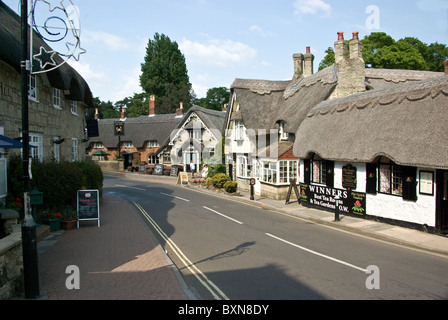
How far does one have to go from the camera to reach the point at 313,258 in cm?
994

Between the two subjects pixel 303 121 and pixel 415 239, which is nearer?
pixel 415 239

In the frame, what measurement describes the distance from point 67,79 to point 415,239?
16.3m

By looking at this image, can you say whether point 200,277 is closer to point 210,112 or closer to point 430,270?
point 430,270

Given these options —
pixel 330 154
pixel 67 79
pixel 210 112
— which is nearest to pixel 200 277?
pixel 330 154

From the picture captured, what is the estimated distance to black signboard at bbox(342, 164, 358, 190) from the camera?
16.7 meters

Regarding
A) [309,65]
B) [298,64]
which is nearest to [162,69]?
[298,64]

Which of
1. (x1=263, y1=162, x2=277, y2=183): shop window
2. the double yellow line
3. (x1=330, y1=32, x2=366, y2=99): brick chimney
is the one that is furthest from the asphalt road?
(x1=330, y1=32, x2=366, y2=99): brick chimney

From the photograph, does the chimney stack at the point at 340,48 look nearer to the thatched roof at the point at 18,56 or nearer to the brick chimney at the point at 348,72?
the brick chimney at the point at 348,72

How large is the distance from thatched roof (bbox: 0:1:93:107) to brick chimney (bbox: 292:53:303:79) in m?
17.3

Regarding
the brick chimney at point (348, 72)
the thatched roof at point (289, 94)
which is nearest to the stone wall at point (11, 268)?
the thatched roof at point (289, 94)

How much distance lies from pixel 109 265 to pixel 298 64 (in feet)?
86.0

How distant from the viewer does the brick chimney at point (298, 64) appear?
30.5 metres

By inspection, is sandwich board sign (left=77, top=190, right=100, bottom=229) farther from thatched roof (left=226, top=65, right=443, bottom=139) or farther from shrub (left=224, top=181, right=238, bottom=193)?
shrub (left=224, top=181, right=238, bottom=193)

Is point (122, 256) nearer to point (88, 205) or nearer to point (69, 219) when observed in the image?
point (69, 219)
